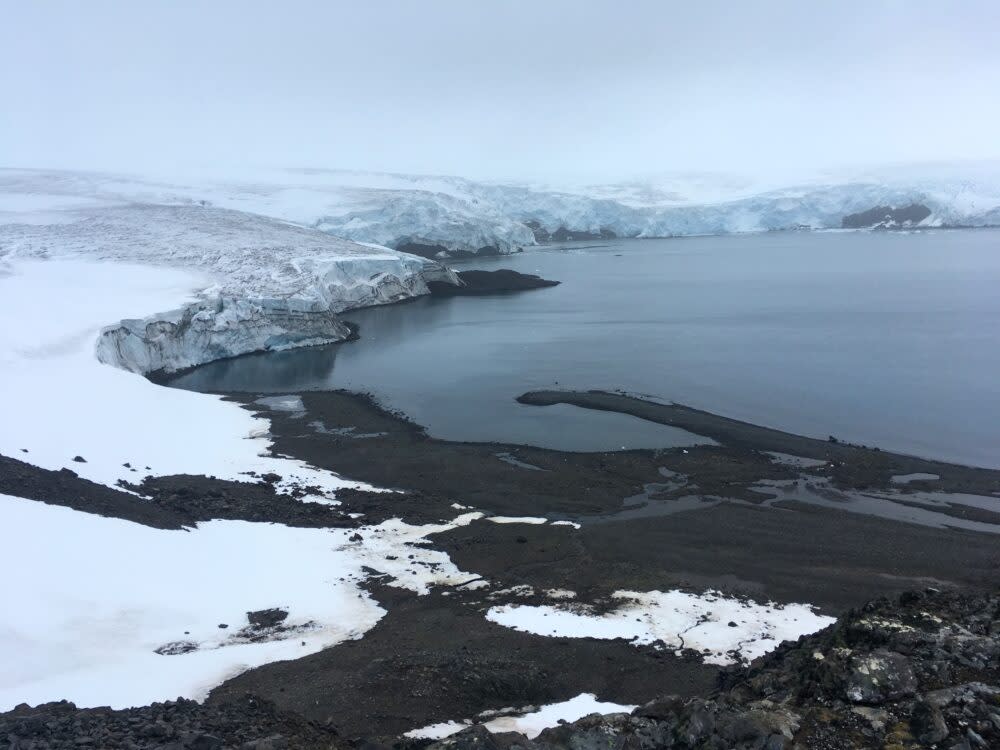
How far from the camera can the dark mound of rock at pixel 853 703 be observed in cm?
500

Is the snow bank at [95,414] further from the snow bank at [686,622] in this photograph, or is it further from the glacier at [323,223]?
the snow bank at [686,622]

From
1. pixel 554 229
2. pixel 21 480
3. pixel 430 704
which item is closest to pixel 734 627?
pixel 430 704

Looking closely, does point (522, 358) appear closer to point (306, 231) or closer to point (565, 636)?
point (565, 636)

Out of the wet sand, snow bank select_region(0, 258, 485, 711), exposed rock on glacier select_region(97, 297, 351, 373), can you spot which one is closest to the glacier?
exposed rock on glacier select_region(97, 297, 351, 373)

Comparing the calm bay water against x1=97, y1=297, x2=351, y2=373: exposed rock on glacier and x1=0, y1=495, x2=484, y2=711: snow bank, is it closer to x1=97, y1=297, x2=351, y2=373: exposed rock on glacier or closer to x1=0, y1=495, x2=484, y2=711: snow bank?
x1=97, y1=297, x2=351, y2=373: exposed rock on glacier

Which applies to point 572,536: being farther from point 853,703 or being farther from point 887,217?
point 887,217

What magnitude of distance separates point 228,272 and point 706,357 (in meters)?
24.4

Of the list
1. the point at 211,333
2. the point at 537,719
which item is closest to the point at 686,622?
the point at 537,719

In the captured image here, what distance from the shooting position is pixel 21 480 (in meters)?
12.1

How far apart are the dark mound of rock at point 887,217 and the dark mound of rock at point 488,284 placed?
57499 mm

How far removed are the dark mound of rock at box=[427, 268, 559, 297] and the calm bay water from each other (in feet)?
9.04

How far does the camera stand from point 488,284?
2163 inches

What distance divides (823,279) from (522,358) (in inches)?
1197

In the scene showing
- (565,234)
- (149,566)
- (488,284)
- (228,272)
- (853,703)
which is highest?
(565,234)
